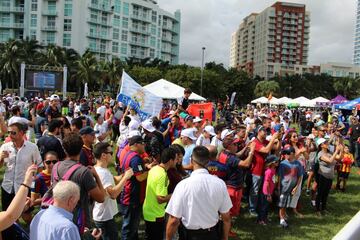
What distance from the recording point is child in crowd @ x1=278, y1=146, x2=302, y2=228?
7754 mm

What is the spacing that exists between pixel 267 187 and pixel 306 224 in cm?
118

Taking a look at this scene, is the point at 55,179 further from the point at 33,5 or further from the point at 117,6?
the point at 117,6

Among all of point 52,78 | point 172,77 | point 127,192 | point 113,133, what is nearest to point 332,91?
point 172,77

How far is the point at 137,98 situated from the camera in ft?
32.7

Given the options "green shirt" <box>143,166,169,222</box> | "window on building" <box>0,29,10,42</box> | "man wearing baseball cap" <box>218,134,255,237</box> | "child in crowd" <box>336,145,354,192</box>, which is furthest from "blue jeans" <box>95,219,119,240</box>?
"window on building" <box>0,29,10,42</box>

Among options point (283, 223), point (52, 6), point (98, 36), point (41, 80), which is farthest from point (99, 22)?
point (283, 223)

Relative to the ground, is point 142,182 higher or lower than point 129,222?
higher

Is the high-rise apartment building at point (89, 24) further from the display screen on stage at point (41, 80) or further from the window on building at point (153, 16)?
the display screen on stage at point (41, 80)

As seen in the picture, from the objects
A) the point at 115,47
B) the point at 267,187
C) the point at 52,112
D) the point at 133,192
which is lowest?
the point at 267,187

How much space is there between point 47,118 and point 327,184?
6293 mm

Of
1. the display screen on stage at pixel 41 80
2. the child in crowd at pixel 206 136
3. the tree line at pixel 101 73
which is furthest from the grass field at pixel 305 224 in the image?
the tree line at pixel 101 73

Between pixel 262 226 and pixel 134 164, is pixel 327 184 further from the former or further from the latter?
pixel 134 164

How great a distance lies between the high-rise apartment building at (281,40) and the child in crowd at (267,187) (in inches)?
5917

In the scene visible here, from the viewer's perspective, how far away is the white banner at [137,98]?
985 cm
